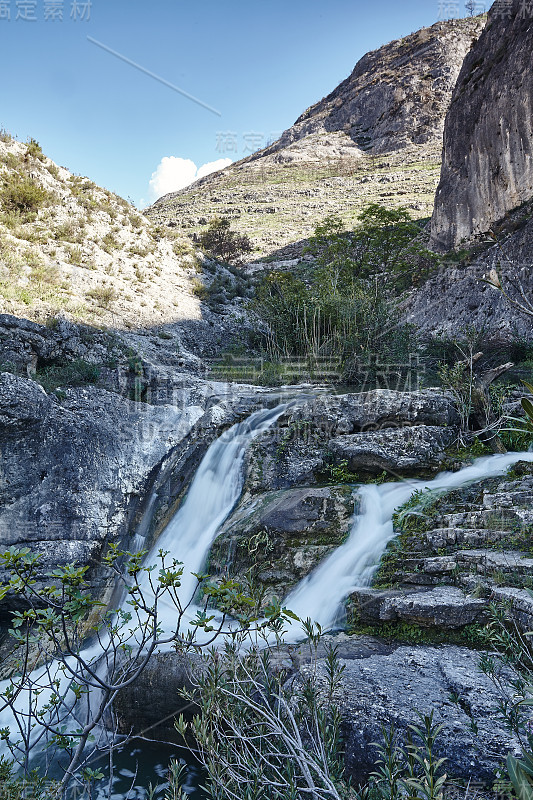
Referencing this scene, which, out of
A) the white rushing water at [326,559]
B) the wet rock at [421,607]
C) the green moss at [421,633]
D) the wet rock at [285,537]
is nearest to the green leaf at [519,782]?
the green moss at [421,633]

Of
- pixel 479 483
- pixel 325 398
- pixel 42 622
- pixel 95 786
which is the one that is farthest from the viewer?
pixel 325 398

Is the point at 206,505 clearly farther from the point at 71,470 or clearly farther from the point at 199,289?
the point at 199,289

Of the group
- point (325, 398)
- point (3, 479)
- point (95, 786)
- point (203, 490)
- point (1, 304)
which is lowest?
point (95, 786)

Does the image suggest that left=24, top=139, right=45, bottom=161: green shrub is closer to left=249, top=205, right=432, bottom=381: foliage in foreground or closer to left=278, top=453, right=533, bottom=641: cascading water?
left=249, top=205, right=432, bottom=381: foliage in foreground

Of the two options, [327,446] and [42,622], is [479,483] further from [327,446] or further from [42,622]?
[42,622]

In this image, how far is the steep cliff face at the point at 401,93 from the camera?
5941 cm

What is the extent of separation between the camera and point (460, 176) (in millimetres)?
18625

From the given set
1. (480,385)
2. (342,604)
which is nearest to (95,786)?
(342,604)

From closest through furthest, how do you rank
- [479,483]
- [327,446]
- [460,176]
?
1. [479,483]
2. [327,446]
3. [460,176]

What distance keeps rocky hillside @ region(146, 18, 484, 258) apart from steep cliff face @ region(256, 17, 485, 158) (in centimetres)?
14

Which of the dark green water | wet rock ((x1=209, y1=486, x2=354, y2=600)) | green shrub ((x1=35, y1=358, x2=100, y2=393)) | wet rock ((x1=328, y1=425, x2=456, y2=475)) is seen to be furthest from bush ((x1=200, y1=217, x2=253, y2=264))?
the dark green water

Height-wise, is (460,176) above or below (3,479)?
above

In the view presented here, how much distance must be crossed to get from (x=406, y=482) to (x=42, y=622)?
4.96m

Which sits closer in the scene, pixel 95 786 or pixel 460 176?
pixel 95 786
